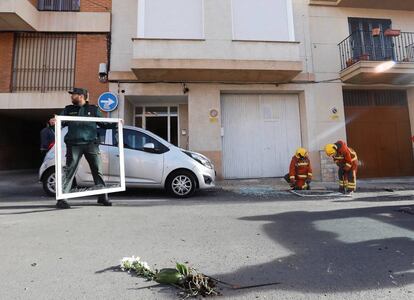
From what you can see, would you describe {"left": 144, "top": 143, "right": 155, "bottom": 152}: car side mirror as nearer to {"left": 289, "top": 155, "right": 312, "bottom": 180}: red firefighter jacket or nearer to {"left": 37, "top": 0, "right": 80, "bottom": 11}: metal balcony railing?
{"left": 289, "top": 155, "right": 312, "bottom": 180}: red firefighter jacket

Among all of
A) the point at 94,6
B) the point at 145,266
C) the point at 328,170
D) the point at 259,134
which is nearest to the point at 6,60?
the point at 94,6

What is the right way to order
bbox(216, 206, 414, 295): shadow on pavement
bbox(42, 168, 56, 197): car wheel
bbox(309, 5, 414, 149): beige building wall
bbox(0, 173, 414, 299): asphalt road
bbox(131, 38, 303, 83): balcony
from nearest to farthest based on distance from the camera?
bbox(0, 173, 414, 299): asphalt road
bbox(216, 206, 414, 295): shadow on pavement
bbox(42, 168, 56, 197): car wheel
bbox(131, 38, 303, 83): balcony
bbox(309, 5, 414, 149): beige building wall

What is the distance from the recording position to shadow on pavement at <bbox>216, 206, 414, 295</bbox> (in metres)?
2.45

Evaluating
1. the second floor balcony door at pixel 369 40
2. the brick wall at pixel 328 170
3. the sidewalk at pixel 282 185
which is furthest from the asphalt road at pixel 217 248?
the second floor balcony door at pixel 369 40

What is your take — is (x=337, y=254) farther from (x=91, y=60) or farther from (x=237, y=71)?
(x=91, y=60)

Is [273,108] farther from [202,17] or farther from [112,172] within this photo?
[112,172]

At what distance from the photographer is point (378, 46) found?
1129cm

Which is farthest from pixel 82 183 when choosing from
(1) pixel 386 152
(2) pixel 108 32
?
(1) pixel 386 152

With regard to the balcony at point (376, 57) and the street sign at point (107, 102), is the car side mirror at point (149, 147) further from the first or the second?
the balcony at point (376, 57)

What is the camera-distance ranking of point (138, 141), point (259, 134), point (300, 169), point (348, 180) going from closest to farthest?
point (138, 141) → point (348, 180) → point (300, 169) → point (259, 134)

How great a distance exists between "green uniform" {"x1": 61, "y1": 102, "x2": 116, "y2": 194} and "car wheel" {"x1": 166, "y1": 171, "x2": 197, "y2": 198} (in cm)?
182

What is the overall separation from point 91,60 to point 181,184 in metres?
6.22

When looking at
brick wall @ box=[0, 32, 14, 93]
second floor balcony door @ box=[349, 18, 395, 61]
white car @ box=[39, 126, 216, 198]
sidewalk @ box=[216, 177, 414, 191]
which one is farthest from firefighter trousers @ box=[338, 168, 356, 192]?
brick wall @ box=[0, 32, 14, 93]

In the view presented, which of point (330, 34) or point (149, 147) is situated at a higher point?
point (330, 34)
